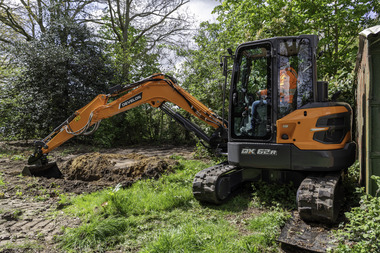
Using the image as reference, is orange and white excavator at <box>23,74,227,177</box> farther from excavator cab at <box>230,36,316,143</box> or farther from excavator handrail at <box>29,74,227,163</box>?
excavator cab at <box>230,36,316,143</box>

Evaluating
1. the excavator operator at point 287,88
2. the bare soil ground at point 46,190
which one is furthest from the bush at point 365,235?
the bare soil ground at point 46,190

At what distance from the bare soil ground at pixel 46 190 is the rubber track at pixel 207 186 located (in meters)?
1.76

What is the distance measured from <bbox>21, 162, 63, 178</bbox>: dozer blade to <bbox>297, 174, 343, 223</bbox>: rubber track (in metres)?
5.58

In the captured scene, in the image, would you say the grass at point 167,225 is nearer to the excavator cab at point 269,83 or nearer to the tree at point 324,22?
the excavator cab at point 269,83

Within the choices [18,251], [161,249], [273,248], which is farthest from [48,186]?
[273,248]

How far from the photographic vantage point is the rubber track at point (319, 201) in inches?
118

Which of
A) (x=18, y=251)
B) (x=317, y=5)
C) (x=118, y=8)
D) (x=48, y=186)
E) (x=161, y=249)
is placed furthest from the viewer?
(x=118, y=8)

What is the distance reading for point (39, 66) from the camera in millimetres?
12172

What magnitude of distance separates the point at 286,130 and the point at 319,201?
1046mm

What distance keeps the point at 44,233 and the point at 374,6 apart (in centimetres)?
865

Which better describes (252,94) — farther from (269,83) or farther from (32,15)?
(32,15)

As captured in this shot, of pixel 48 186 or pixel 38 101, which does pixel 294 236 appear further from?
pixel 38 101

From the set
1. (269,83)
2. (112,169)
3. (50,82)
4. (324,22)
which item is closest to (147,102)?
(112,169)

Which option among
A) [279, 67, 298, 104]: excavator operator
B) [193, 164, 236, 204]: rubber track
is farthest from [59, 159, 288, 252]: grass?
[279, 67, 298, 104]: excavator operator
